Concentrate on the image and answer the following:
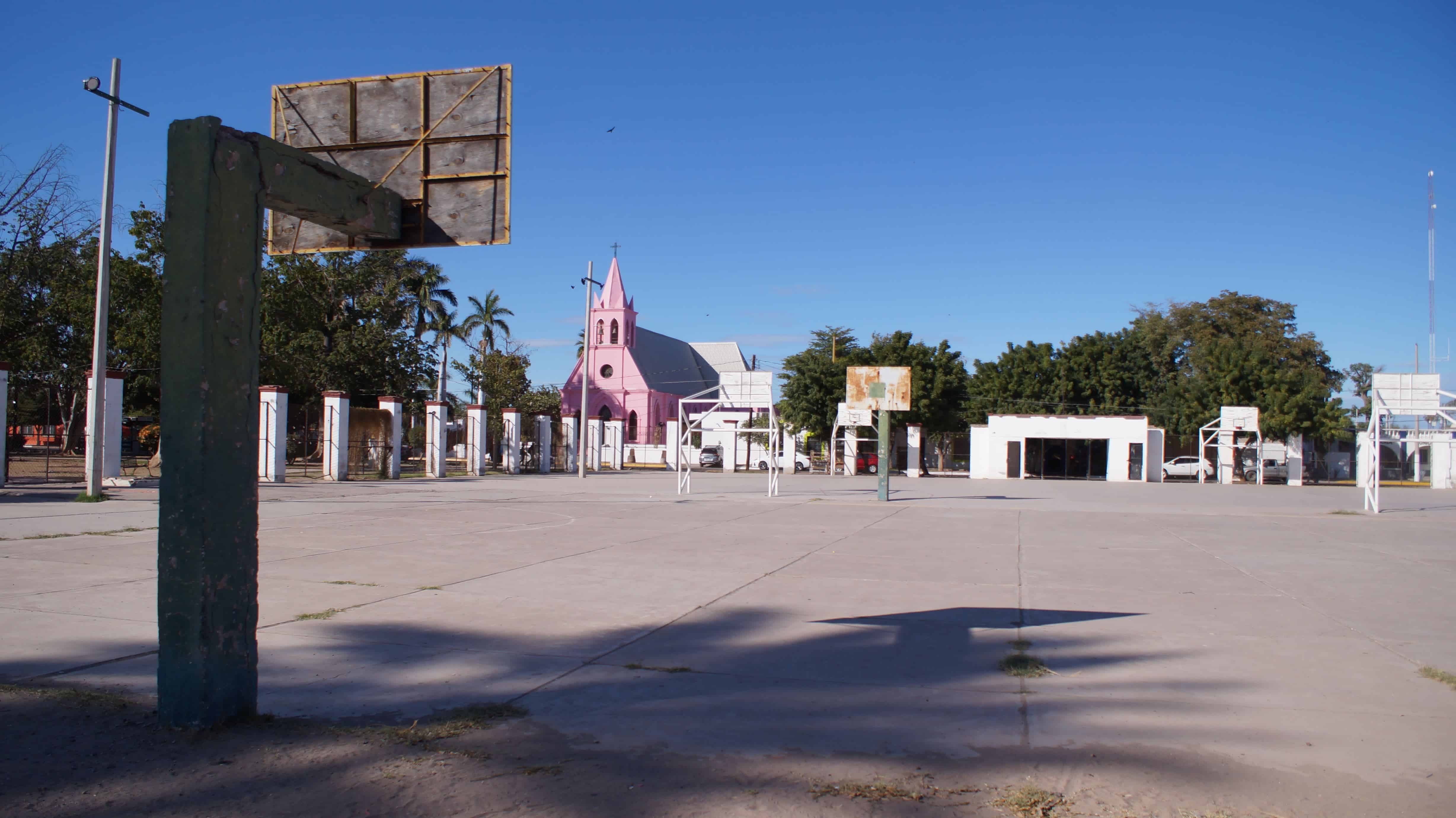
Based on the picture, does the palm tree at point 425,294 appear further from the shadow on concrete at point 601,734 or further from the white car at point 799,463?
the shadow on concrete at point 601,734

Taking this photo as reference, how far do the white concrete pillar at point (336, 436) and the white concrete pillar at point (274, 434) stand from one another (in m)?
2.09

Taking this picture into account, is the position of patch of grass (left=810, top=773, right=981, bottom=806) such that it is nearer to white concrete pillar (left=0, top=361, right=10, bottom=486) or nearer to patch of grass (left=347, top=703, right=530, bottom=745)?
patch of grass (left=347, top=703, right=530, bottom=745)

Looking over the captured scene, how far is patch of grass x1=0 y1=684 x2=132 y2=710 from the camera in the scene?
472 cm

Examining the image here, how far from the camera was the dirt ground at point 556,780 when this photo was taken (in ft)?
11.6

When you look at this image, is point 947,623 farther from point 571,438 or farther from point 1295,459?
point 1295,459

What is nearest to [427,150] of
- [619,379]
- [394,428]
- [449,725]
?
[449,725]

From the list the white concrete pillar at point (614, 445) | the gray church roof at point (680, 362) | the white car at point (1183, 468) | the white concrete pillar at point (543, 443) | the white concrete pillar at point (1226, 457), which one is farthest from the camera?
the gray church roof at point (680, 362)

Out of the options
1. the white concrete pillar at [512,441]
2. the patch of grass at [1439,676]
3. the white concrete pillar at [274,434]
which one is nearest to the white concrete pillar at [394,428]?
the white concrete pillar at [274,434]

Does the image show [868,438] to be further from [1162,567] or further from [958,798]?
[958,798]

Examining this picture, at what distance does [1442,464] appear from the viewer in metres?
45.8

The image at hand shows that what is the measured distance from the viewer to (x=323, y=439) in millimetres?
30344

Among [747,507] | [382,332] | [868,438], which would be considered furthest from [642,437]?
[747,507]

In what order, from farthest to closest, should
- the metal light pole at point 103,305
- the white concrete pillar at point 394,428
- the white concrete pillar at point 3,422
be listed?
the white concrete pillar at point 394,428, the white concrete pillar at point 3,422, the metal light pole at point 103,305

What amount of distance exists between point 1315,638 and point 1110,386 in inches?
1922
